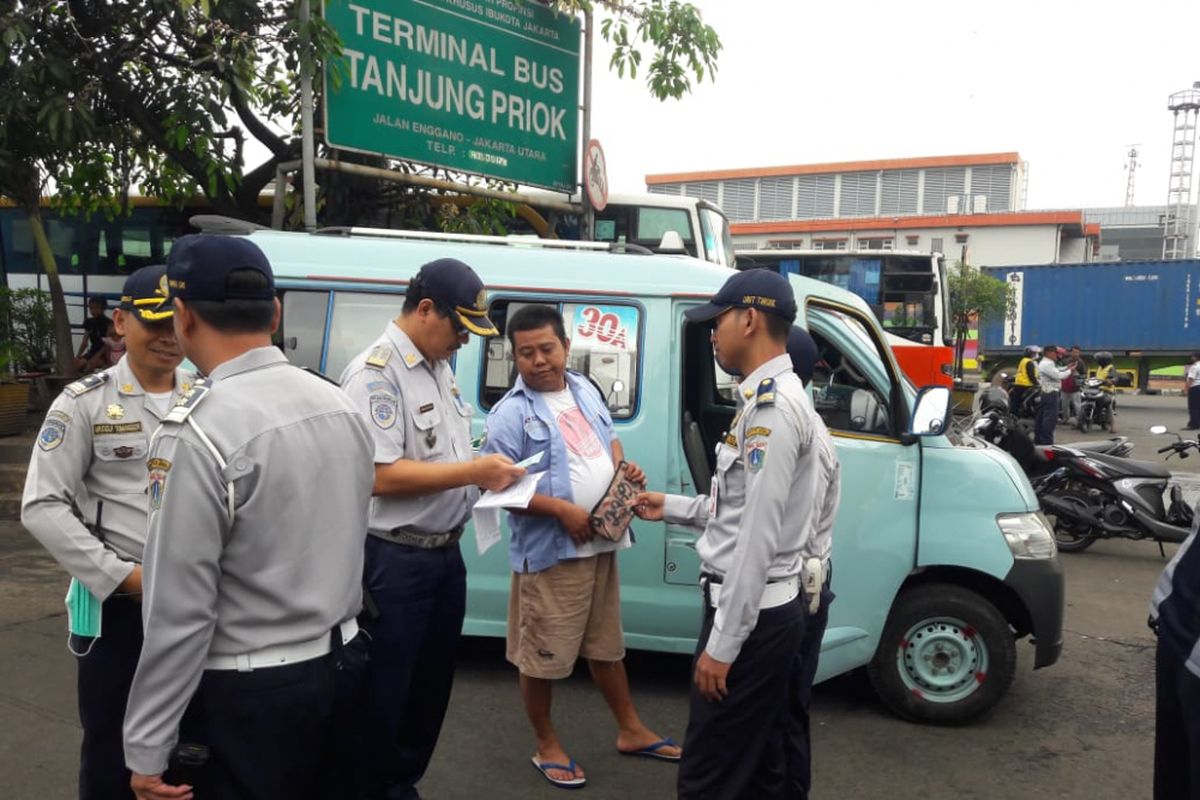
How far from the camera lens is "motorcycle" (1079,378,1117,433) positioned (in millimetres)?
18250

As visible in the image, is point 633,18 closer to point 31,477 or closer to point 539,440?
point 539,440

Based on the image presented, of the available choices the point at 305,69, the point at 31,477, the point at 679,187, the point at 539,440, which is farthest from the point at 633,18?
the point at 679,187

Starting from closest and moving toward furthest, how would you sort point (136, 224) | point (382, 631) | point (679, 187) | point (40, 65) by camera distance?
point (382, 631) < point (40, 65) < point (136, 224) < point (679, 187)

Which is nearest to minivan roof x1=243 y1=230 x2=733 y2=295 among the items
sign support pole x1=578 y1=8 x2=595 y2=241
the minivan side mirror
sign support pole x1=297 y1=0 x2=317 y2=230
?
Answer: the minivan side mirror

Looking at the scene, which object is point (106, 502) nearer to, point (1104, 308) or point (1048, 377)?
point (1048, 377)

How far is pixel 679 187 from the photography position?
51688 millimetres

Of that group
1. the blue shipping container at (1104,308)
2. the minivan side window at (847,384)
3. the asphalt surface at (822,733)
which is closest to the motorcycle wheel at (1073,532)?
the asphalt surface at (822,733)

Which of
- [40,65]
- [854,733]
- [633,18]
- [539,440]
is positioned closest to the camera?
[539,440]

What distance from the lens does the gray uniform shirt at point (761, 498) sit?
2.33 m

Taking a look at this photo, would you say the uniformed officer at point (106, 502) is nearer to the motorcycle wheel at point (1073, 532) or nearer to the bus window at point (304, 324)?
the bus window at point (304, 324)

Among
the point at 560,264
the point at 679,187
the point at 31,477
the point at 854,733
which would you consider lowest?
the point at 854,733

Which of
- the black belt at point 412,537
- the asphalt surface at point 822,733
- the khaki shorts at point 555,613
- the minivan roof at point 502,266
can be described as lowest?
the asphalt surface at point 822,733

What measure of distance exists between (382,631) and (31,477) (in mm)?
1023

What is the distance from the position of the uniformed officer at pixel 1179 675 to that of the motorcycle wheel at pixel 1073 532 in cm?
577
